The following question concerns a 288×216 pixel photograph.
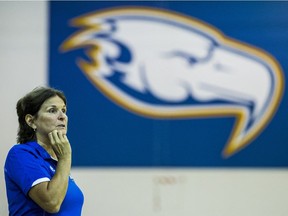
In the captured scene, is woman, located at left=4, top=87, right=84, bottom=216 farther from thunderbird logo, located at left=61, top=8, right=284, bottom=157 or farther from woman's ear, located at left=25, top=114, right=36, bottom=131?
thunderbird logo, located at left=61, top=8, right=284, bottom=157

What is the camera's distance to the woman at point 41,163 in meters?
1.58

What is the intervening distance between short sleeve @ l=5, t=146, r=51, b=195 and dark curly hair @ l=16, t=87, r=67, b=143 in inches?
5.8

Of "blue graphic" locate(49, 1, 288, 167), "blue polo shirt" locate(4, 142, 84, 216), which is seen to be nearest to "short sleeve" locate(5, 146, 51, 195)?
"blue polo shirt" locate(4, 142, 84, 216)

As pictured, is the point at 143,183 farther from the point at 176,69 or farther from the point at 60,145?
the point at 60,145

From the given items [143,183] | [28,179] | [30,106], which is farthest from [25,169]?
[143,183]

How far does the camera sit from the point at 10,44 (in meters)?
3.37

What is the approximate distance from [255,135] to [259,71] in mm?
410

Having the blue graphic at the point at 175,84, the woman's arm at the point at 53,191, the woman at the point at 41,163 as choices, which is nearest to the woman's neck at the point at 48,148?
the woman at the point at 41,163

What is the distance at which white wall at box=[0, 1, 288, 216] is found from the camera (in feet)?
10.4

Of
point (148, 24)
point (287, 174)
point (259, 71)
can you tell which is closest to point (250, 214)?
point (287, 174)

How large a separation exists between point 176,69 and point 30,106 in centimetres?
161

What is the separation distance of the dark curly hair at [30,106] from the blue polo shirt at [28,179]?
103mm

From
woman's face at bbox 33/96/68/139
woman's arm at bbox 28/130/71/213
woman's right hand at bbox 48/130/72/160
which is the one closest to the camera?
woman's arm at bbox 28/130/71/213

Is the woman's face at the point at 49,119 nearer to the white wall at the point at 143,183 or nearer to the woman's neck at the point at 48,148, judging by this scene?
the woman's neck at the point at 48,148
